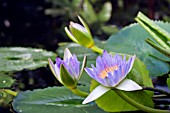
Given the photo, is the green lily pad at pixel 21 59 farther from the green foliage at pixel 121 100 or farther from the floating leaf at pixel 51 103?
the green foliage at pixel 121 100

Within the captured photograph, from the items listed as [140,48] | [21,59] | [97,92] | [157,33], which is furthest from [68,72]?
[21,59]

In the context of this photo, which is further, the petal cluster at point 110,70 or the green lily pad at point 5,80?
the green lily pad at point 5,80

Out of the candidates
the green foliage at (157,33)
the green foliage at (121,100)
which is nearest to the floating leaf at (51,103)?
the green foliage at (121,100)

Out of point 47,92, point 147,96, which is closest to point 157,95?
point 147,96

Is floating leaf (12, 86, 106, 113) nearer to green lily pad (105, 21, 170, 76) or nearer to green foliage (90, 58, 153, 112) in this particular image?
green foliage (90, 58, 153, 112)

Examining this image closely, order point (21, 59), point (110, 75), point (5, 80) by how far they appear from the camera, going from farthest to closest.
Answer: point (21, 59) < point (5, 80) < point (110, 75)

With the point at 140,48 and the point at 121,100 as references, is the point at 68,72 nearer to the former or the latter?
the point at 121,100
